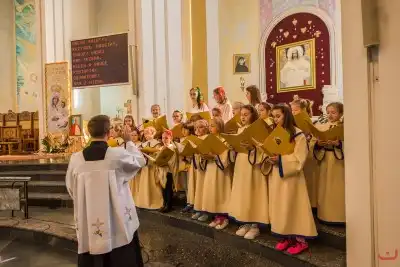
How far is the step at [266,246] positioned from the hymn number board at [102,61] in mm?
5779

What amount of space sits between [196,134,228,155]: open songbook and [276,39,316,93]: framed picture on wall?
6900 mm

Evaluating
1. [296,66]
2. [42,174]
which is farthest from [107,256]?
[296,66]

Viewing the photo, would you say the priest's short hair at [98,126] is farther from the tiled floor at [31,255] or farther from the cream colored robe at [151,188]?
the cream colored robe at [151,188]

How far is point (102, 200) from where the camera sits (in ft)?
10.6

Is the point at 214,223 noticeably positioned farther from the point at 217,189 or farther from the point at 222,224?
the point at 217,189

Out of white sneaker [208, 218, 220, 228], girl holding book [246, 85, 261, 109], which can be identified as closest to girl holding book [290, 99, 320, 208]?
girl holding book [246, 85, 261, 109]

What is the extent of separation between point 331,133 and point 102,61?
7.60m

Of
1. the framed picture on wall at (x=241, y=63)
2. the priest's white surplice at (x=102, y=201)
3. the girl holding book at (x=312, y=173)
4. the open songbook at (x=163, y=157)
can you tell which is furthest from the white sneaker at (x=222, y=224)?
the framed picture on wall at (x=241, y=63)

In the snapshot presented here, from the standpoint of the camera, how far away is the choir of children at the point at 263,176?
3.65 m

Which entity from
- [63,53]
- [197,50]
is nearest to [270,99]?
[197,50]

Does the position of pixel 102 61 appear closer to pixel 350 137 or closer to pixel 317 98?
pixel 317 98

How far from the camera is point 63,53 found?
1272 cm

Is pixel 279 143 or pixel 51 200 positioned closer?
pixel 279 143

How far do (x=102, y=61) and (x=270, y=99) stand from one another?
183 inches
